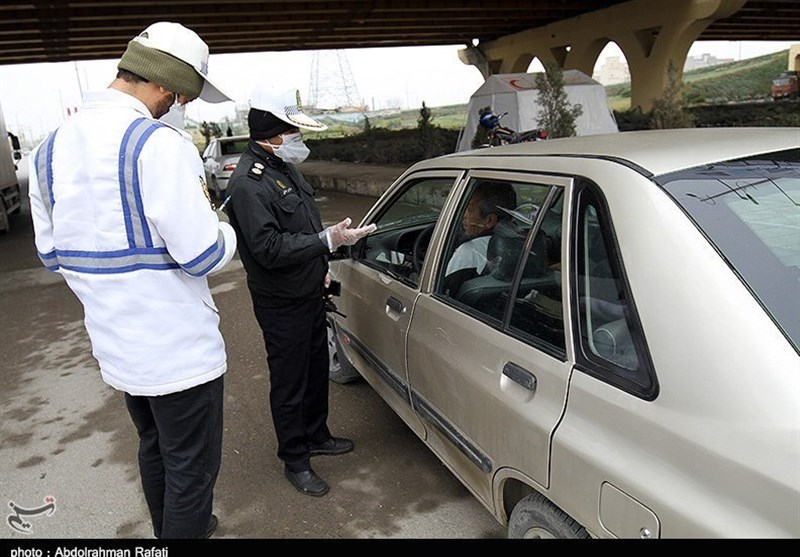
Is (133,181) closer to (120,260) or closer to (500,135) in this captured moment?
(120,260)

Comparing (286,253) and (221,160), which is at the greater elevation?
(221,160)

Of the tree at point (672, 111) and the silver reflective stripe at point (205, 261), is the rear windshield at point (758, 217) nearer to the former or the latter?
the silver reflective stripe at point (205, 261)

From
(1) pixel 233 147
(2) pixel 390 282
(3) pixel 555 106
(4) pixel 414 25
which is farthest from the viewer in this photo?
(4) pixel 414 25

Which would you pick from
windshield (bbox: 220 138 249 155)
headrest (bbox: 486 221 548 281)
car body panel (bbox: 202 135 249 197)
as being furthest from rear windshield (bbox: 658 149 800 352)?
windshield (bbox: 220 138 249 155)

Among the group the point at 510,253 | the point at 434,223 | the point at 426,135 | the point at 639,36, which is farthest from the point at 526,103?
the point at 510,253

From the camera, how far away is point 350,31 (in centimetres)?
2608

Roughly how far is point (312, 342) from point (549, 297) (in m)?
1.45

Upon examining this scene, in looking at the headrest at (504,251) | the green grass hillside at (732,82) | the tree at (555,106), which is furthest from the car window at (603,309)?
the green grass hillside at (732,82)

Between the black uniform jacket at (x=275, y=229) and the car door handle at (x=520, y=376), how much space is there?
3.46ft

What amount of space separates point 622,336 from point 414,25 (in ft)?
87.7

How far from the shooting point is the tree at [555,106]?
12883mm

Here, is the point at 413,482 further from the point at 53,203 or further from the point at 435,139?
the point at 435,139

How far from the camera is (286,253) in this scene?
259 centimetres

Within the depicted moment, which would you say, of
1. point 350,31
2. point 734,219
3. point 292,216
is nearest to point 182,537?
point 292,216
